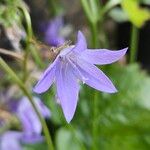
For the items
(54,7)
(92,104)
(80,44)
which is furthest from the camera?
(54,7)

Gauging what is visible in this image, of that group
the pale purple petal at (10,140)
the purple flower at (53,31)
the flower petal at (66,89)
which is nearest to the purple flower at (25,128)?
the pale purple petal at (10,140)

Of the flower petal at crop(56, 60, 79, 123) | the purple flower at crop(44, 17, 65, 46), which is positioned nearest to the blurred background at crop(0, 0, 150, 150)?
the purple flower at crop(44, 17, 65, 46)

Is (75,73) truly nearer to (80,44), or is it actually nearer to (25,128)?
(80,44)

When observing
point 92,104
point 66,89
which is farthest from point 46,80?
point 92,104

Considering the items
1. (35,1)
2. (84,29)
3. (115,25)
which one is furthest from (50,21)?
(115,25)

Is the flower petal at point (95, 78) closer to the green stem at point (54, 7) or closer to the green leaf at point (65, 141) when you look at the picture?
the green leaf at point (65, 141)

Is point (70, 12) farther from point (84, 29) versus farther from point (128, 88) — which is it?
point (128, 88)
